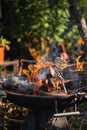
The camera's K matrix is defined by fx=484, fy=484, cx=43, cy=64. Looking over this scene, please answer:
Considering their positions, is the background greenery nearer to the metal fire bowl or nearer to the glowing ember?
the glowing ember

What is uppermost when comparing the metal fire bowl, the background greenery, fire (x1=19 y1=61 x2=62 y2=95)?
the background greenery

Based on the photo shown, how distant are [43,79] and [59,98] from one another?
403mm

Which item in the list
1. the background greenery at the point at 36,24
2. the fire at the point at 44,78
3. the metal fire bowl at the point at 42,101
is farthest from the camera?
the background greenery at the point at 36,24

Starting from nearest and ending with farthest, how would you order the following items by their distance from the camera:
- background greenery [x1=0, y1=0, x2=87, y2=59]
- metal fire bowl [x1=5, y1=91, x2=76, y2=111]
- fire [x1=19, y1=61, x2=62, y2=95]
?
1. metal fire bowl [x1=5, y1=91, x2=76, y2=111]
2. fire [x1=19, y1=61, x2=62, y2=95]
3. background greenery [x1=0, y1=0, x2=87, y2=59]

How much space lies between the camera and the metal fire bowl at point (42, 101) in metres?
3.93

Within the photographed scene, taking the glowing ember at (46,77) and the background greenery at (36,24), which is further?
the background greenery at (36,24)

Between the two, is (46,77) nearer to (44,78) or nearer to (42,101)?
(44,78)

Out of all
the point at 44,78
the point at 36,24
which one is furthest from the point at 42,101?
Result: the point at 36,24

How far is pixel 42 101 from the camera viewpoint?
3957mm

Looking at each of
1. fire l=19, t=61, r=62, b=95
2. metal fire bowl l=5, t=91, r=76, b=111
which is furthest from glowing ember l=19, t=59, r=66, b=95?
metal fire bowl l=5, t=91, r=76, b=111

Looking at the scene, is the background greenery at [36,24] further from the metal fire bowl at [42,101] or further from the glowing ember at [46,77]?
the metal fire bowl at [42,101]

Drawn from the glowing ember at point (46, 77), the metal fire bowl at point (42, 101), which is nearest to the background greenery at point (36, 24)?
the glowing ember at point (46, 77)

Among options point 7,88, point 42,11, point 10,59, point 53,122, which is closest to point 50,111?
point 53,122

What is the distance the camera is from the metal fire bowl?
155 inches
